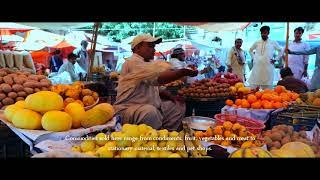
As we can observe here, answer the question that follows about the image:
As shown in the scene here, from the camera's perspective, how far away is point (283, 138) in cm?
285

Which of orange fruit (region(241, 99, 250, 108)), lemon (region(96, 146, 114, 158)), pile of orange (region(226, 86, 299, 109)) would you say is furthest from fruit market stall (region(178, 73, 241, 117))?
lemon (region(96, 146, 114, 158))

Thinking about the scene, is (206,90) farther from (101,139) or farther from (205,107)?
(101,139)

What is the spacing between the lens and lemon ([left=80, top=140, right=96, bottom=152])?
2285 millimetres

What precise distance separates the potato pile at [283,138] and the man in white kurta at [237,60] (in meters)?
1.94

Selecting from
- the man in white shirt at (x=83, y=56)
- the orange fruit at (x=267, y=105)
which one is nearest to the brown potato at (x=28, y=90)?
the man in white shirt at (x=83, y=56)

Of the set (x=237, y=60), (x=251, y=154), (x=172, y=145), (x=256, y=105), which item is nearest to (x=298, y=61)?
(x=237, y=60)

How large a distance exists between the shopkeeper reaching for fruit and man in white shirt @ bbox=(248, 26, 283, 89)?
6.48 ft

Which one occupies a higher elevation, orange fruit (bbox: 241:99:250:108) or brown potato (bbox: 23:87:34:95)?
brown potato (bbox: 23:87:34:95)

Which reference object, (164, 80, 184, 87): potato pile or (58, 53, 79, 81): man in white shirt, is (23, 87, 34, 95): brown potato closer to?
(58, 53, 79, 81): man in white shirt

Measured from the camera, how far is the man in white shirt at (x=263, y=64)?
5156 millimetres

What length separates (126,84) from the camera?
3.77 meters

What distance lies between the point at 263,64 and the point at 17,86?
3.72 metres
